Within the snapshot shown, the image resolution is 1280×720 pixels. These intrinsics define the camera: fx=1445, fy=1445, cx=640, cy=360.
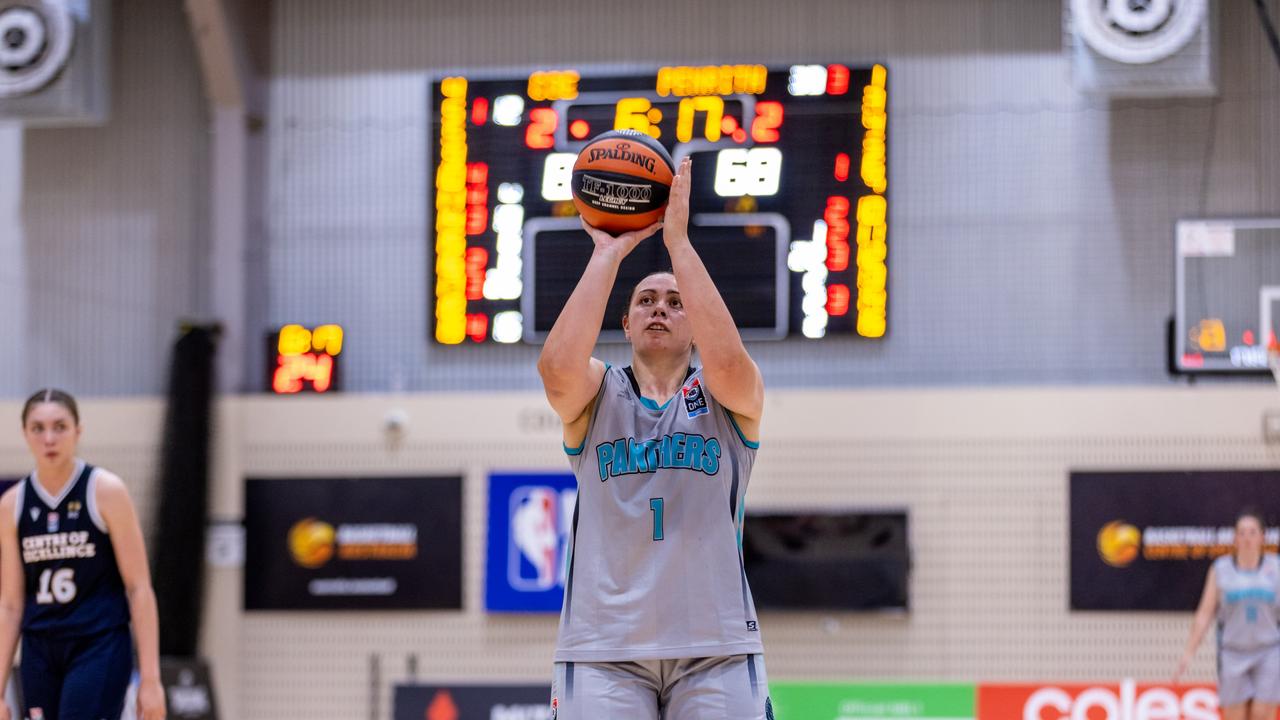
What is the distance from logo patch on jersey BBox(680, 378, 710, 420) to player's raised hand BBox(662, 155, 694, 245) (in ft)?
1.30

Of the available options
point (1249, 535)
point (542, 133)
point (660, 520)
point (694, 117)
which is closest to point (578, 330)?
point (660, 520)

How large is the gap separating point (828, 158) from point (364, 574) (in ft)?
13.9

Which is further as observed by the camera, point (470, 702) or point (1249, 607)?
point (470, 702)

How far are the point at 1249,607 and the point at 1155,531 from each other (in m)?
0.93

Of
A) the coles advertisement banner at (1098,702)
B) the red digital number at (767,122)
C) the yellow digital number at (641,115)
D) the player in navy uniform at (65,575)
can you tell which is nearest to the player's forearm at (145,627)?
the player in navy uniform at (65,575)

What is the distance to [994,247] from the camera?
→ 9.97 meters

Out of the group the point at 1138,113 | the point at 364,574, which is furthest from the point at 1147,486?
the point at 364,574

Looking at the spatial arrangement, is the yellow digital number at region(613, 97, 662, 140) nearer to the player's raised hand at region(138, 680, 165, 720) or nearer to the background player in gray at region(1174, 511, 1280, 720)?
the background player in gray at region(1174, 511, 1280, 720)

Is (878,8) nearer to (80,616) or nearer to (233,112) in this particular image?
(233,112)

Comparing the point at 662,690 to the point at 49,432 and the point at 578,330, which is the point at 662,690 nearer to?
the point at 578,330

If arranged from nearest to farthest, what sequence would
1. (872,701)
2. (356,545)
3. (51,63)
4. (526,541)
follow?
1. (872,701)
2. (526,541)
3. (356,545)
4. (51,63)

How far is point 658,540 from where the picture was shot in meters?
3.51

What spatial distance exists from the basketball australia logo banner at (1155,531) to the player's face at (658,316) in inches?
255

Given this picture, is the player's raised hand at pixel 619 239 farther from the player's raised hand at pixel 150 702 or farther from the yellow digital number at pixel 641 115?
the yellow digital number at pixel 641 115
